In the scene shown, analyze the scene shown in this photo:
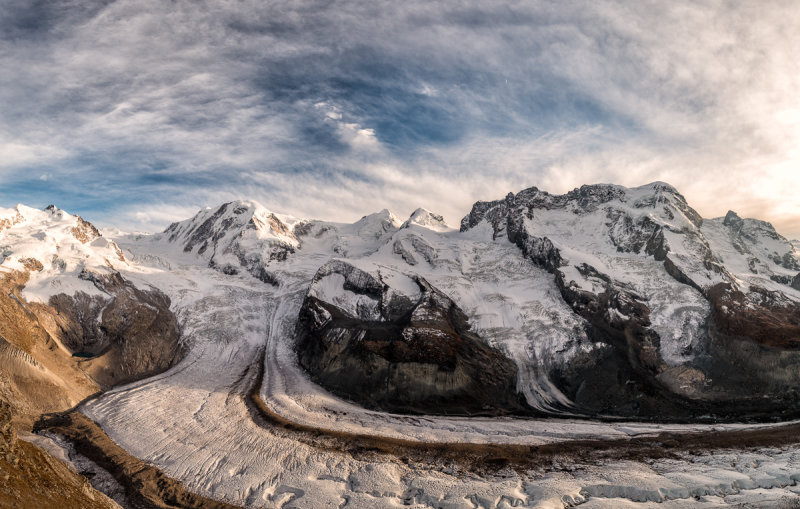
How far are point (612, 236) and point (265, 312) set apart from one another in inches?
4599

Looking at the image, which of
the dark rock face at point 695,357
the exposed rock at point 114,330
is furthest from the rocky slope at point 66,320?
the dark rock face at point 695,357

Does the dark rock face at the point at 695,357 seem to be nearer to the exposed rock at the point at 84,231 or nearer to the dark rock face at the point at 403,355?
the dark rock face at the point at 403,355

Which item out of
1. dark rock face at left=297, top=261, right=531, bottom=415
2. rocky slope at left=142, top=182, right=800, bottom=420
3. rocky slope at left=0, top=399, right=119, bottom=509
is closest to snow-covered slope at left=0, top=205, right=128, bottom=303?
rocky slope at left=142, top=182, right=800, bottom=420

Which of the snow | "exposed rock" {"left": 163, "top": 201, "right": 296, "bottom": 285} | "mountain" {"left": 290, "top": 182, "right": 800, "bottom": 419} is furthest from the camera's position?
"exposed rock" {"left": 163, "top": 201, "right": 296, "bottom": 285}

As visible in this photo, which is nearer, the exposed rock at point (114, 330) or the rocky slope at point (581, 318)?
the rocky slope at point (581, 318)

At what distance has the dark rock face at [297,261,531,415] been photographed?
74250 millimetres

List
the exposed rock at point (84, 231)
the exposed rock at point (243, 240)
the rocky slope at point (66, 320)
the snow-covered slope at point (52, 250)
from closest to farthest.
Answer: the rocky slope at point (66, 320) → the snow-covered slope at point (52, 250) → the exposed rock at point (84, 231) → the exposed rock at point (243, 240)

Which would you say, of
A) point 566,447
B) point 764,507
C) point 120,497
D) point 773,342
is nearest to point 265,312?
point 120,497

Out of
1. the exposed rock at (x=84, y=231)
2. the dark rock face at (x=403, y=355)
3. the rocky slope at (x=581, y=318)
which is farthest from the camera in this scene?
the exposed rock at (x=84, y=231)

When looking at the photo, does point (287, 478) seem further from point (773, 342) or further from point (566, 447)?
point (773, 342)

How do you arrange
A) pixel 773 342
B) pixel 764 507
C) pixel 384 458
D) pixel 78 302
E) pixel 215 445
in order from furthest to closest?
pixel 78 302 → pixel 773 342 → pixel 215 445 → pixel 384 458 → pixel 764 507

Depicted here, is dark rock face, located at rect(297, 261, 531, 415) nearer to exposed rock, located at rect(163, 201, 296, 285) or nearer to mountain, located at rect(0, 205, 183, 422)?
mountain, located at rect(0, 205, 183, 422)

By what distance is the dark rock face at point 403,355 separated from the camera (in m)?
74.2

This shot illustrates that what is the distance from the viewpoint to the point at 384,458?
47.3m
